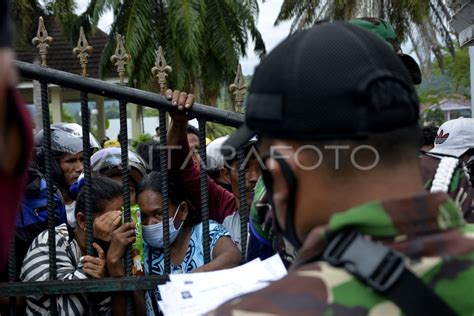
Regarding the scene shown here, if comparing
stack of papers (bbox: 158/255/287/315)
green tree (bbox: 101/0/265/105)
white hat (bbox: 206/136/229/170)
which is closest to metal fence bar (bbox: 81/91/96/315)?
stack of papers (bbox: 158/255/287/315)

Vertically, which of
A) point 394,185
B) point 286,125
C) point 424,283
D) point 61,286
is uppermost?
point 286,125

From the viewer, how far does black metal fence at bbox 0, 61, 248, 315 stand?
2.71 meters

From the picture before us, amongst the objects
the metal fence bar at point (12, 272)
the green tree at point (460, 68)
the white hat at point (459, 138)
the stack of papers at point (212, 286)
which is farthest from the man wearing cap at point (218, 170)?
the green tree at point (460, 68)

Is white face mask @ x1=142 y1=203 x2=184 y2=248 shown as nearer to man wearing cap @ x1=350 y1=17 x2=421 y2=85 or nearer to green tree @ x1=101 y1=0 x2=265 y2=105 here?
man wearing cap @ x1=350 y1=17 x2=421 y2=85

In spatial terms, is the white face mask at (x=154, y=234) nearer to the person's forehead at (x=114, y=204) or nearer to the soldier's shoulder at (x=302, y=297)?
the person's forehead at (x=114, y=204)

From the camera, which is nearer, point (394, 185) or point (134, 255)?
point (394, 185)

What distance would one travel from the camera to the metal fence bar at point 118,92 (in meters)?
2.72

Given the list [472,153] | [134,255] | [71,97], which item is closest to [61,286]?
[134,255]

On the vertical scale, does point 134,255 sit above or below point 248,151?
below

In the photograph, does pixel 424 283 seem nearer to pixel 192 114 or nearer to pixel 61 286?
pixel 192 114

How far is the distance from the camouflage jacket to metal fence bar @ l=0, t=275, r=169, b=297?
5.04 ft

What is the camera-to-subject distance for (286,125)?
128 cm

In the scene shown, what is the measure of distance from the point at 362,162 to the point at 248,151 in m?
1.67

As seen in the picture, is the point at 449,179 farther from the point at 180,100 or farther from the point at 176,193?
the point at 176,193
